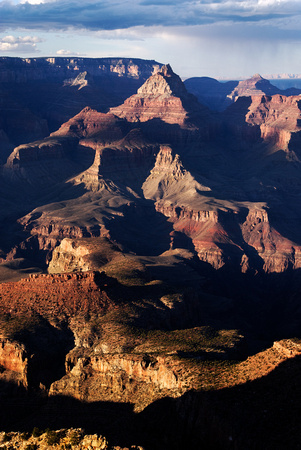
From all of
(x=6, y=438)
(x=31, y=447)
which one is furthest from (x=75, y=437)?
(x=6, y=438)

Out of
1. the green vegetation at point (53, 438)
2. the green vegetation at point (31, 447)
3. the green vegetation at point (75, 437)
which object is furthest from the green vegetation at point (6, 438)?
the green vegetation at point (75, 437)

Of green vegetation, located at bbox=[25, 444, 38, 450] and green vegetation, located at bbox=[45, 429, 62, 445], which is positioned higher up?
green vegetation, located at bbox=[45, 429, 62, 445]

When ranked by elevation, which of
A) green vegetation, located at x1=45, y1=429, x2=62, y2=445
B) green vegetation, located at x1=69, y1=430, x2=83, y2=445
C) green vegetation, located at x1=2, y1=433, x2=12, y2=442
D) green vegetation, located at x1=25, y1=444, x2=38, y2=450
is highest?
green vegetation, located at x1=69, y1=430, x2=83, y2=445

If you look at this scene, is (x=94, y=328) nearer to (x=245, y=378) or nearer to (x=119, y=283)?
(x=119, y=283)

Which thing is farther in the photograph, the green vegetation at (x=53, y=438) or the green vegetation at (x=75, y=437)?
the green vegetation at (x=53, y=438)

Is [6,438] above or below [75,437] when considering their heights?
below

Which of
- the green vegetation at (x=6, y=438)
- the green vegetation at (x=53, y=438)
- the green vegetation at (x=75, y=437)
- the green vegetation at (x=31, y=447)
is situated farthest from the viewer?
the green vegetation at (x=6, y=438)

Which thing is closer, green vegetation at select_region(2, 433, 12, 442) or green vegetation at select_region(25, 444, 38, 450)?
green vegetation at select_region(25, 444, 38, 450)

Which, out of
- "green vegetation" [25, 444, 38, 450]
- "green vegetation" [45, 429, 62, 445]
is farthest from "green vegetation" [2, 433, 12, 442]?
"green vegetation" [45, 429, 62, 445]

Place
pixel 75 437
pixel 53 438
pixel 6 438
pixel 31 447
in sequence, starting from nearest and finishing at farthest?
pixel 75 437 → pixel 53 438 → pixel 31 447 → pixel 6 438

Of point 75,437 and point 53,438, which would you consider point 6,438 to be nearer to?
point 53,438

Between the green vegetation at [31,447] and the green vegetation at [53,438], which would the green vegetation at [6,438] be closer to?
the green vegetation at [31,447]

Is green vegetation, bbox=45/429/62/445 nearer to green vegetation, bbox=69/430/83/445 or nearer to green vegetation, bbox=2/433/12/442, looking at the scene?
green vegetation, bbox=69/430/83/445
